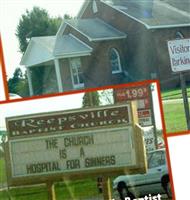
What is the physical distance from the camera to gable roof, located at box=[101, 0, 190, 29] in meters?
2.29

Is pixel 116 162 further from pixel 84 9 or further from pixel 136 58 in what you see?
pixel 84 9

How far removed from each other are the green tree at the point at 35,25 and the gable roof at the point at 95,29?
8 centimetres

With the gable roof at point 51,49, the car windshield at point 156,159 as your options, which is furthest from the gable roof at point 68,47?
the car windshield at point 156,159

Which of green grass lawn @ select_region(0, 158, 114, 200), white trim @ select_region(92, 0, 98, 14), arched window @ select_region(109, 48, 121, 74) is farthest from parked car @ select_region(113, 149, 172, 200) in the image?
white trim @ select_region(92, 0, 98, 14)

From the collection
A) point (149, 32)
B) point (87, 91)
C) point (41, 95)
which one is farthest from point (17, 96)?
point (149, 32)

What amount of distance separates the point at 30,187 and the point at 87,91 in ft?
2.33

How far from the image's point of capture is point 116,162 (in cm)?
243

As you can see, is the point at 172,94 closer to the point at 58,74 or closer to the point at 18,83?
the point at 58,74

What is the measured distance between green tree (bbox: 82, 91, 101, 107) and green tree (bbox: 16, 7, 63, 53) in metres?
0.39

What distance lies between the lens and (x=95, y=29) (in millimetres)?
2254

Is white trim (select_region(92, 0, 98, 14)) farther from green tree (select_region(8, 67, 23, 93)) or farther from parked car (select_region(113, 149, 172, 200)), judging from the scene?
parked car (select_region(113, 149, 172, 200))

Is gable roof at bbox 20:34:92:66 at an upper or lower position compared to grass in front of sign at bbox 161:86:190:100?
upper

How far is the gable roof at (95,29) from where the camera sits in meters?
2.25

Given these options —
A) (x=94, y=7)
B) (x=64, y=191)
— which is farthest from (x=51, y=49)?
(x=64, y=191)
